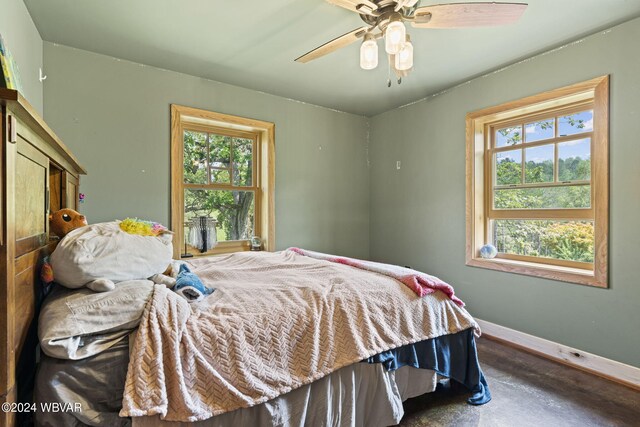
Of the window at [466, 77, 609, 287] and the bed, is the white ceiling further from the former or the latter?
the bed

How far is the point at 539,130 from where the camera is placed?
285cm

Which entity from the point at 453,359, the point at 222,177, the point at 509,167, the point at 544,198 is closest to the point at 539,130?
the point at 509,167

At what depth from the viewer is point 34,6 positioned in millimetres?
2006

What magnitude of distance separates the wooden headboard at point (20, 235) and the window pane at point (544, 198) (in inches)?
133

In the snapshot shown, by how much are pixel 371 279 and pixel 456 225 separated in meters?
1.79

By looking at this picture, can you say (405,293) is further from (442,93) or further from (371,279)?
(442,93)

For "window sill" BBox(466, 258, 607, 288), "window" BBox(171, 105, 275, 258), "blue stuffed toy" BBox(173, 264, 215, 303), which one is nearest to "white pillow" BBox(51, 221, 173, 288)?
"blue stuffed toy" BBox(173, 264, 215, 303)

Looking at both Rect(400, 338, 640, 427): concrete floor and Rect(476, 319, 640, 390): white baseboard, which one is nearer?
Rect(400, 338, 640, 427): concrete floor

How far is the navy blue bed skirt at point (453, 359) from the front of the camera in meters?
1.78

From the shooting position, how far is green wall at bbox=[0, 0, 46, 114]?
1.71 meters

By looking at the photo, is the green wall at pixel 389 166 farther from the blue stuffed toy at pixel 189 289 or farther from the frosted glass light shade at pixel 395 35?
the frosted glass light shade at pixel 395 35

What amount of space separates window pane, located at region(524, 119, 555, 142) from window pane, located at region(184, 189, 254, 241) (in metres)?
2.82

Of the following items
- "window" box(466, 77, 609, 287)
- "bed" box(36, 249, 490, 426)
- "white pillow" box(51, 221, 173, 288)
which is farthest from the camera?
"window" box(466, 77, 609, 287)

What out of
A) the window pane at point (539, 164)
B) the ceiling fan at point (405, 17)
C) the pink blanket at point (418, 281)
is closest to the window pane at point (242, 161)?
the pink blanket at point (418, 281)
